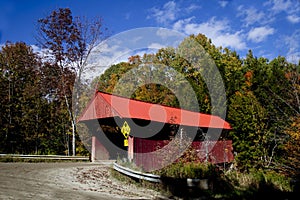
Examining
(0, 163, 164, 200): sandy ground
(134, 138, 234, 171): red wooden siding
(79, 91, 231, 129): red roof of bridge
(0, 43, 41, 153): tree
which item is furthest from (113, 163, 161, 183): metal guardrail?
(0, 43, 41, 153): tree

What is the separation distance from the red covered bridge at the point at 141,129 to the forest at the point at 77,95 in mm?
1857

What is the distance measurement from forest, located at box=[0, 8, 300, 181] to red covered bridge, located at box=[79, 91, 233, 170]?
1.86m

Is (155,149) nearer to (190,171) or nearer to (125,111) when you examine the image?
(125,111)

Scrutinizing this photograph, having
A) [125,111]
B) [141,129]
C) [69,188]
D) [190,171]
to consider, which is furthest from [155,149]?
[69,188]

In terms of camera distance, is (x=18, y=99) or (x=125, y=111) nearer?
→ (x=125, y=111)

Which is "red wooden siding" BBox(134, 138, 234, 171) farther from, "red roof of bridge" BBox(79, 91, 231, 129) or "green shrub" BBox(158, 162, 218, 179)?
"green shrub" BBox(158, 162, 218, 179)

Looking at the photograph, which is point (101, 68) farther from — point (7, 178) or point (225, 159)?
point (7, 178)

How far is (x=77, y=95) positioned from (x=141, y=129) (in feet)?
31.5

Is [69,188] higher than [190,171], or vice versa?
[190,171]

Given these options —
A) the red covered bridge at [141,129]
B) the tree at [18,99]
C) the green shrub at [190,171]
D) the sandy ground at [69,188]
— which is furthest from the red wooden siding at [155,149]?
the tree at [18,99]

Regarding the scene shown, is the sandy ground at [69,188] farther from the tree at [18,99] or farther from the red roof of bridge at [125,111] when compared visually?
the tree at [18,99]

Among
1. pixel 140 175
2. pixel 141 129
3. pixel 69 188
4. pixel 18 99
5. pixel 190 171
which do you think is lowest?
pixel 69 188

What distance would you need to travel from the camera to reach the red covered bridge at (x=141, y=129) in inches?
592

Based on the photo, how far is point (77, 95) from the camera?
23.6 m
